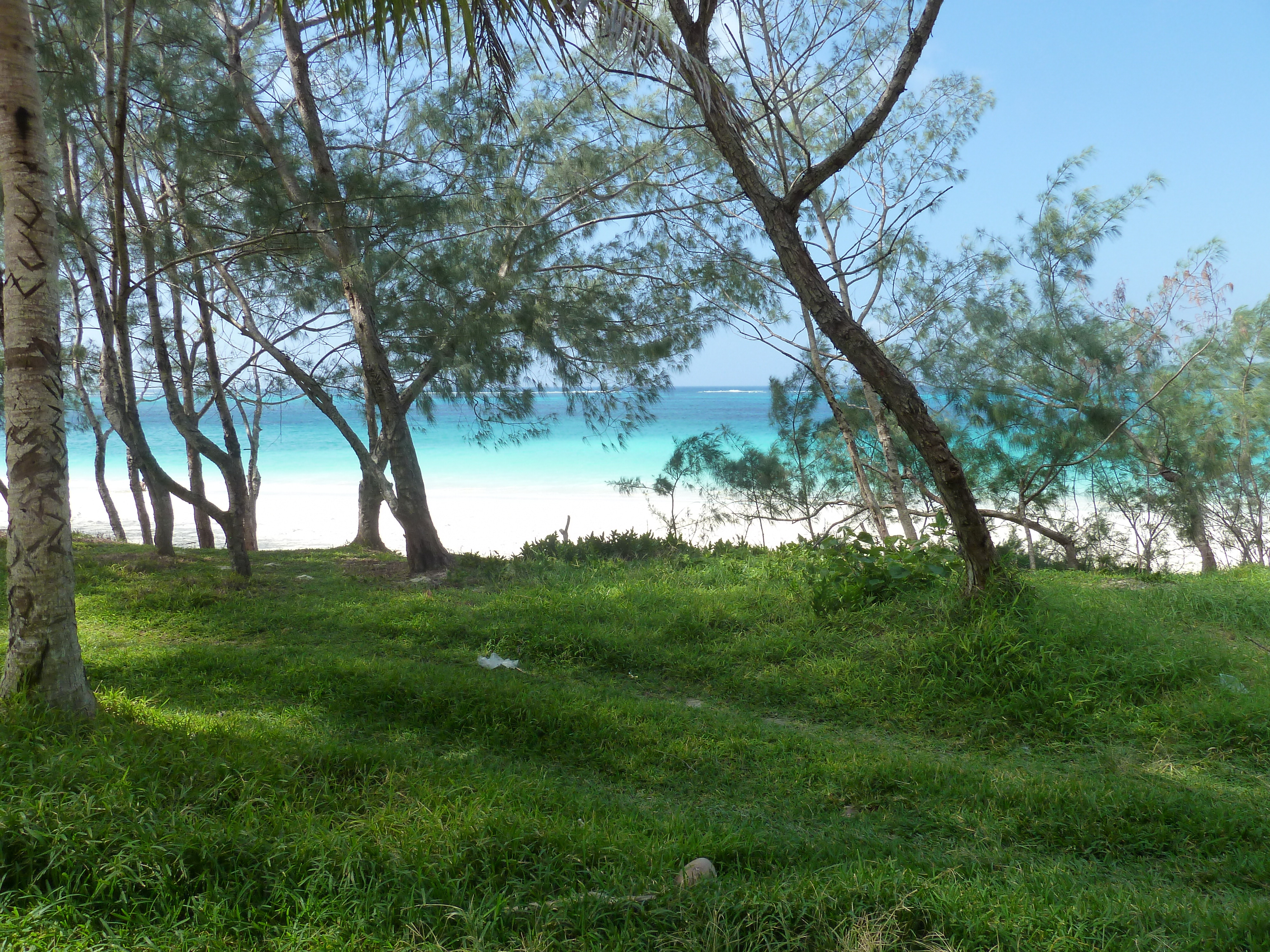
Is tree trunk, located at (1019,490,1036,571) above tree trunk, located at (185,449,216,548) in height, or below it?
below

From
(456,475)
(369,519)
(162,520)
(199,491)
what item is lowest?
(162,520)

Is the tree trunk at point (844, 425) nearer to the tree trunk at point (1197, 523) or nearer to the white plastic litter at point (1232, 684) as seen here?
the white plastic litter at point (1232, 684)

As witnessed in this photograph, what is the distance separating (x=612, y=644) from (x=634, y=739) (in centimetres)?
124

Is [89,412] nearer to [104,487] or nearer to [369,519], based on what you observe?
[104,487]

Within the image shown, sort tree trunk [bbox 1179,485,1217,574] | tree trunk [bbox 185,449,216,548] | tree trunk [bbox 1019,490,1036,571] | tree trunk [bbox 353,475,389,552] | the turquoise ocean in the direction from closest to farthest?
tree trunk [bbox 1019,490,1036,571], tree trunk [bbox 1179,485,1217,574], tree trunk [bbox 185,449,216,548], tree trunk [bbox 353,475,389,552], the turquoise ocean

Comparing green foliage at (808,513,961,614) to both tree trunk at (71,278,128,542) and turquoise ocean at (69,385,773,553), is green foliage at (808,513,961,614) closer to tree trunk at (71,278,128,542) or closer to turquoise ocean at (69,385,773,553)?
turquoise ocean at (69,385,773,553)

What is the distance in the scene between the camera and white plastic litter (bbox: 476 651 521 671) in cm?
428

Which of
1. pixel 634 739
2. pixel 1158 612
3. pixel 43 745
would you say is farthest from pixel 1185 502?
pixel 43 745

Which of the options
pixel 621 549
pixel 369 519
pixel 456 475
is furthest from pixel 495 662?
pixel 456 475

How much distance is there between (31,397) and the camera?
9.50ft

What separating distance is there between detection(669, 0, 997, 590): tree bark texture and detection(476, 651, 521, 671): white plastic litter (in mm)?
2393

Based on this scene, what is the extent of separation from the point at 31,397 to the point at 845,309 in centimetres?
366

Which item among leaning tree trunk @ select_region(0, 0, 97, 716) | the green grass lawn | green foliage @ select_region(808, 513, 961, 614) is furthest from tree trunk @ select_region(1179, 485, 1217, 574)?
leaning tree trunk @ select_region(0, 0, 97, 716)

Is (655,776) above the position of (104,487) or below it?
below
